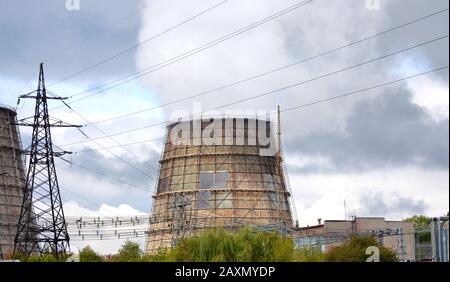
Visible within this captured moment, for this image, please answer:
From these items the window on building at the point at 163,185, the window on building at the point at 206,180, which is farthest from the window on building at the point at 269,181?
the window on building at the point at 163,185

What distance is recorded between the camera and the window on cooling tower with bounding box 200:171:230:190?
91.7 meters

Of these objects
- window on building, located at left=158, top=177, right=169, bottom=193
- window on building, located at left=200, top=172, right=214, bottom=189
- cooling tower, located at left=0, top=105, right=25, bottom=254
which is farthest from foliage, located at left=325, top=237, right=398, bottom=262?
cooling tower, located at left=0, top=105, right=25, bottom=254

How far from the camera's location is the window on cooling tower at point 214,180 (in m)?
91.7

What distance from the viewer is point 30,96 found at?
4494cm

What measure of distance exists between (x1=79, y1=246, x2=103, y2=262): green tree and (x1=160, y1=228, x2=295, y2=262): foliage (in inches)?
497

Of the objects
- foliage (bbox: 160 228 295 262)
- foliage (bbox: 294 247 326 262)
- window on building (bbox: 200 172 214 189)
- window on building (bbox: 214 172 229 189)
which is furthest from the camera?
window on building (bbox: 200 172 214 189)

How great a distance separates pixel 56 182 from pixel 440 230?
22.6 meters

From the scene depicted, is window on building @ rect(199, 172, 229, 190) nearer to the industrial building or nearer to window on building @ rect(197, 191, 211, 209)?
window on building @ rect(197, 191, 211, 209)

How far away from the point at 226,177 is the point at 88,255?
109 ft

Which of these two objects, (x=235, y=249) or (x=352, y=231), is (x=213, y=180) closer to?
(x=352, y=231)

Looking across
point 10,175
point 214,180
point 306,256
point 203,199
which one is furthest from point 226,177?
point 306,256

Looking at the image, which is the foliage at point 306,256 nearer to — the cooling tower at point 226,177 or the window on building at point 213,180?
the cooling tower at point 226,177
